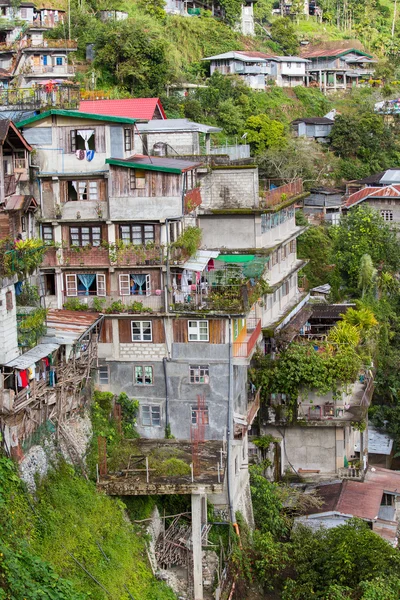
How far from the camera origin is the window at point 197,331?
37188 mm

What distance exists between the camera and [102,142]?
37625mm

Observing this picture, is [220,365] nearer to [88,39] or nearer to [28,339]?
[28,339]

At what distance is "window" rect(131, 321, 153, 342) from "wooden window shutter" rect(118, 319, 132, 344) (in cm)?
18

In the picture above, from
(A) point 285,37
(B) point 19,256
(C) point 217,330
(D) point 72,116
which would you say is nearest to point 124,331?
(C) point 217,330

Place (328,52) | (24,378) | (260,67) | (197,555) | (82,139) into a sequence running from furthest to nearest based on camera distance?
1. (328,52)
2. (260,67)
3. (82,139)
4. (197,555)
5. (24,378)

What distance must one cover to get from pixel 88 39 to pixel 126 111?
39267 millimetres

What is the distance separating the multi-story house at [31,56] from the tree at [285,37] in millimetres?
43212

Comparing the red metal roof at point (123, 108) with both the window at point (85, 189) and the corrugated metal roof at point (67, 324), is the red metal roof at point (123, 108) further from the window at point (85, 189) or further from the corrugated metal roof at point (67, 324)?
the corrugated metal roof at point (67, 324)

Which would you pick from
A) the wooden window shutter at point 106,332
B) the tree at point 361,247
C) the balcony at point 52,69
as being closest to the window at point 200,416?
the wooden window shutter at point 106,332

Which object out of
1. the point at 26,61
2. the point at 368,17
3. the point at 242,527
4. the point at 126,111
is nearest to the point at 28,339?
the point at 242,527

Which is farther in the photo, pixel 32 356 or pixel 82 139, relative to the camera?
pixel 82 139

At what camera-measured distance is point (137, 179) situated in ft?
123

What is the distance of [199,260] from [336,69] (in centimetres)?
7827

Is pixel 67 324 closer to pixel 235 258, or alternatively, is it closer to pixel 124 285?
pixel 124 285
